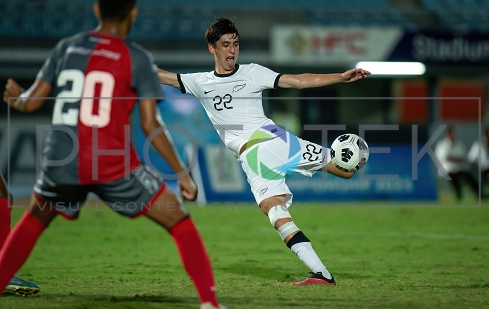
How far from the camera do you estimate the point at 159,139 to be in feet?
14.8

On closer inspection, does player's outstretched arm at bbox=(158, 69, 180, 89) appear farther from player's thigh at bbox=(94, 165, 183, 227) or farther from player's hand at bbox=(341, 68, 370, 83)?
player's thigh at bbox=(94, 165, 183, 227)

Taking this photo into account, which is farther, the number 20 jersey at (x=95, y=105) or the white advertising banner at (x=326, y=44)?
the white advertising banner at (x=326, y=44)

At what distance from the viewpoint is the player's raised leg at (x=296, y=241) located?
21.2 feet

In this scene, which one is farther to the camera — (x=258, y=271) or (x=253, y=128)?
(x=258, y=271)

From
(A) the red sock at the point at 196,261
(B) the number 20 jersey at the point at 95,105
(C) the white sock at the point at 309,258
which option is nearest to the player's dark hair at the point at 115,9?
(B) the number 20 jersey at the point at 95,105

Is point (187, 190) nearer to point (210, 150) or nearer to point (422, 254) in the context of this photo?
point (422, 254)

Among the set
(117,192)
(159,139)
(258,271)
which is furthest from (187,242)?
(258,271)

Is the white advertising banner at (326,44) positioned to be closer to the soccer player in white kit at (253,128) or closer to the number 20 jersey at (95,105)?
the soccer player in white kit at (253,128)

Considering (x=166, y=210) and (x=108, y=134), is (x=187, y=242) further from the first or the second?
(x=108, y=134)

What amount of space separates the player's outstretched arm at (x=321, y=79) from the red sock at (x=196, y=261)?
2138 mm

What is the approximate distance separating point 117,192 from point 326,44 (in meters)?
17.1

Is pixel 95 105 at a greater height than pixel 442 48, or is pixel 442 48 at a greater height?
pixel 442 48

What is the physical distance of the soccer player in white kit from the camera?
22.0ft

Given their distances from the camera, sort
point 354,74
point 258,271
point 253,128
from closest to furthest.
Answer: point 354,74
point 253,128
point 258,271
